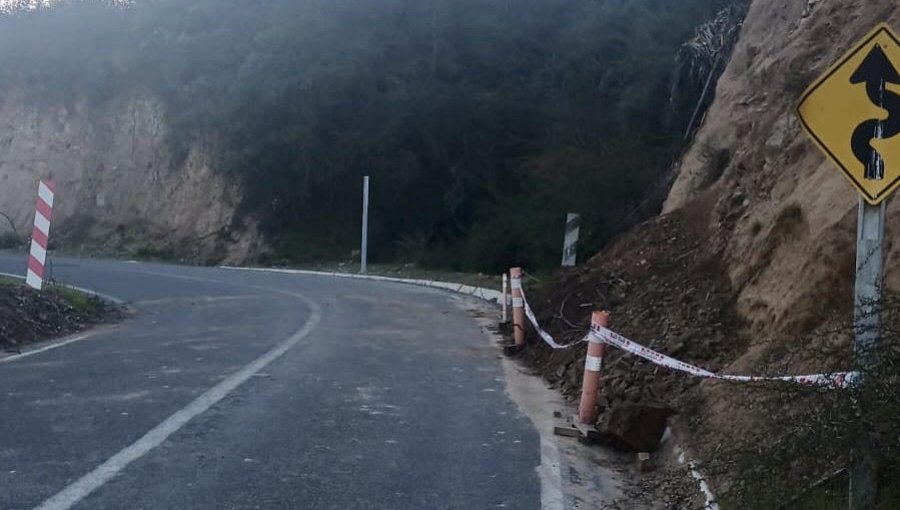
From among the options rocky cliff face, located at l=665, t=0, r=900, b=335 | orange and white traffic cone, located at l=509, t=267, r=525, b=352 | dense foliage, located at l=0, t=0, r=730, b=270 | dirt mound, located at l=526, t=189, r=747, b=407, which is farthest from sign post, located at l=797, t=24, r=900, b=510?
dense foliage, located at l=0, t=0, r=730, b=270

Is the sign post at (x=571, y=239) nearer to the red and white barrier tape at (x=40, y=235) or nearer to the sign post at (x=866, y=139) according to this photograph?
the red and white barrier tape at (x=40, y=235)

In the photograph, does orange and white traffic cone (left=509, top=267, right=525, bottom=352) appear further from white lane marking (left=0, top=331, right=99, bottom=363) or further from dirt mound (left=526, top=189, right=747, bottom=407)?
white lane marking (left=0, top=331, right=99, bottom=363)

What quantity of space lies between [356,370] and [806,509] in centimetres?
721

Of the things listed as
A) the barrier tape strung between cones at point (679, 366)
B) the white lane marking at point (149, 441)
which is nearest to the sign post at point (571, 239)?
the barrier tape strung between cones at point (679, 366)

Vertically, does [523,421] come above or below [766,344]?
below

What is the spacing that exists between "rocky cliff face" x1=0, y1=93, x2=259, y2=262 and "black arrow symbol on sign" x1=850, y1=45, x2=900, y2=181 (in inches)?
1840

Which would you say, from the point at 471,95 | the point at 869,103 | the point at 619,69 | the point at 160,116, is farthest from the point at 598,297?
the point at 160,116

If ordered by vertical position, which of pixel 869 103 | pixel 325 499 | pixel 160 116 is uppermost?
pixel 160 116

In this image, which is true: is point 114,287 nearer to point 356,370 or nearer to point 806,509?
point 356,370

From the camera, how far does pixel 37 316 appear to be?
1583cm

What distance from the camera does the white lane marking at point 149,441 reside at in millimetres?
6496

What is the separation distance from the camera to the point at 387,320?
62.4ft

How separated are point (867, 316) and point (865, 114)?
39.1 inches

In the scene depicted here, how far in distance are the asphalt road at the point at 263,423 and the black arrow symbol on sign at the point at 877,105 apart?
2.94 m
